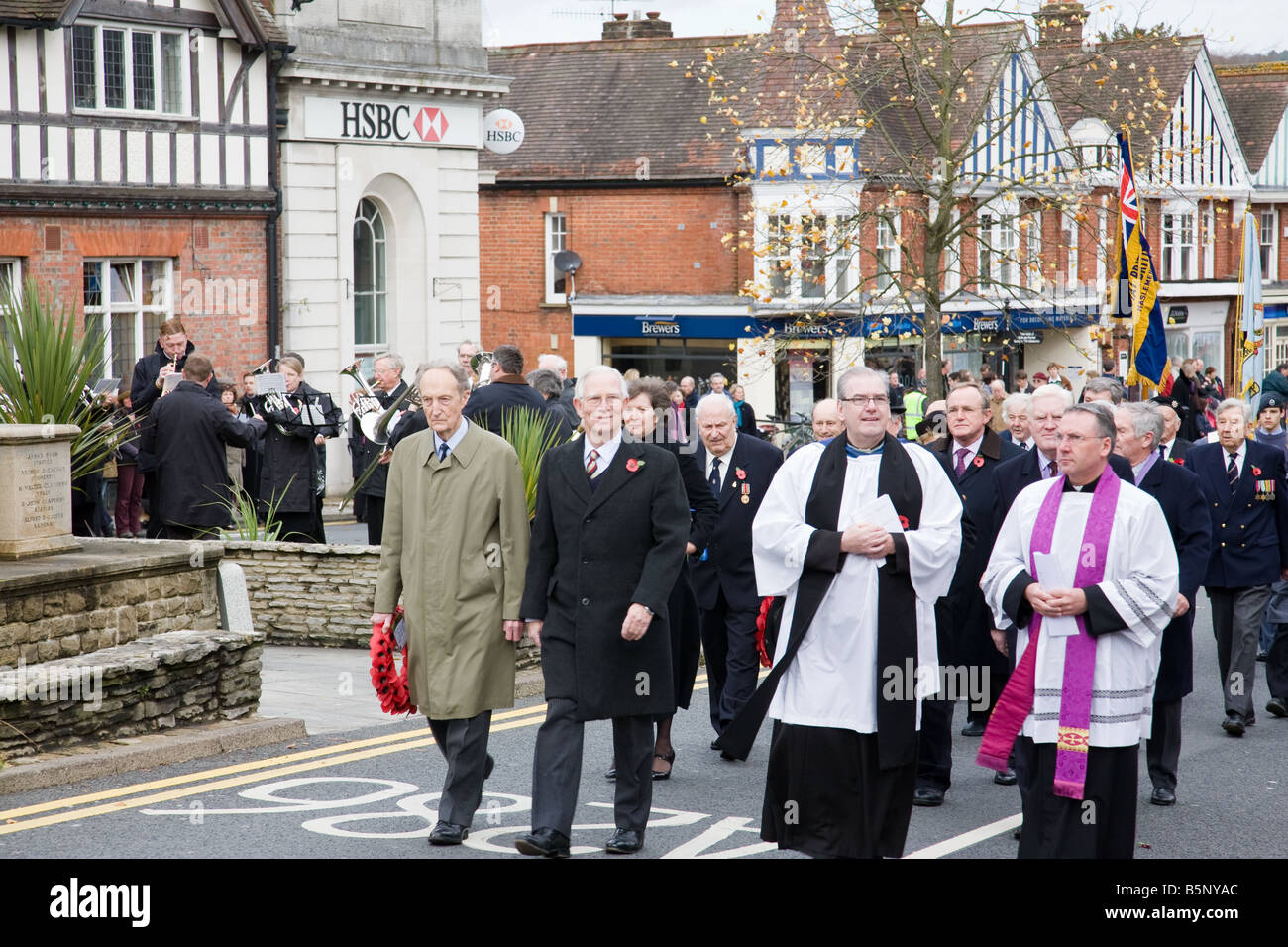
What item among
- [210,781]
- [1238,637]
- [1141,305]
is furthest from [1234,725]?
[1141,305]

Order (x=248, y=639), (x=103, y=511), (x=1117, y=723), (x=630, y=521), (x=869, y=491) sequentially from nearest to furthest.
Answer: (x=1117, y=723) < (x=869, y=491) < (x=630, y=521) < (x=248, y=639) < (x=103, y=511)

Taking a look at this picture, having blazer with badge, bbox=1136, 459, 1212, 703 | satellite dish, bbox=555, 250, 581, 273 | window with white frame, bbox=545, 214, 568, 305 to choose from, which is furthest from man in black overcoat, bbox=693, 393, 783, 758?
window with white frame, bbox=545, 214, 568, 305

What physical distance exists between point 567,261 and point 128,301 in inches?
688

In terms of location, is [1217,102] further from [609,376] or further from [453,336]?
[609,376]

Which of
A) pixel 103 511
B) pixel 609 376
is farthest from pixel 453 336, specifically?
pixel 609 376

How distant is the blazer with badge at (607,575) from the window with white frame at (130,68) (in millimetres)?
16010

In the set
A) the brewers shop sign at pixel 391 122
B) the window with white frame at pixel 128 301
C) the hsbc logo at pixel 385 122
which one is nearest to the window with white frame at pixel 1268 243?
the brewers shop sign at pixel 391 122

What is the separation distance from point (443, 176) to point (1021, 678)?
21.1 m

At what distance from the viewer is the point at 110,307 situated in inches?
854

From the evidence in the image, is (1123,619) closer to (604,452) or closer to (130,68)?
(604,452)

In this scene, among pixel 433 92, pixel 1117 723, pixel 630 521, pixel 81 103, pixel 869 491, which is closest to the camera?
pixel 1117 723

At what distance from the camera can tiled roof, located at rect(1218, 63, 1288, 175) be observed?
173 feet

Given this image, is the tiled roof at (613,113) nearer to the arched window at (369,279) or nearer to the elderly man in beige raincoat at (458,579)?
the arched window at (369,279)

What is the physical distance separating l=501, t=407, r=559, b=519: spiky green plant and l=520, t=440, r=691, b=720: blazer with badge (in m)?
4.24
